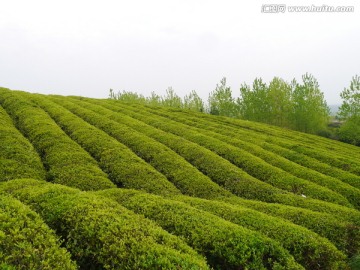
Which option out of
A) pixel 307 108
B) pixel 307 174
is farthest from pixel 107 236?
pixel 307 108

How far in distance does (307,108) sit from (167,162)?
2069 inches

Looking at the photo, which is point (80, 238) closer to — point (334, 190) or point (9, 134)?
point (9, 134)

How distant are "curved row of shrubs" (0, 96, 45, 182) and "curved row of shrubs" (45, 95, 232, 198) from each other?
23.8 feet

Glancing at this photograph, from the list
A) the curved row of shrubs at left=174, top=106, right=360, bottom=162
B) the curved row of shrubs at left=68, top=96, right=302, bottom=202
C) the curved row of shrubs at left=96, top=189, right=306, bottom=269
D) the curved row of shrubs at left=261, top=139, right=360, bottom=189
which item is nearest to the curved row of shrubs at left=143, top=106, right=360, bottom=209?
the curved row of shrubs at left=261, top=139, right=360, bottom=189

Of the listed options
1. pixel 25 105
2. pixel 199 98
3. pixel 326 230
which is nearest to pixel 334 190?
pixel 326 230

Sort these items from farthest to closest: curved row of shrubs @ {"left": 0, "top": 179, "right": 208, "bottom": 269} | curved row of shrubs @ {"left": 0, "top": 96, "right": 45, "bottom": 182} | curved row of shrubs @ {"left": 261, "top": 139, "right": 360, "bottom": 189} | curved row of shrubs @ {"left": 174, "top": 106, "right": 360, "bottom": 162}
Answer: curved row of shrubs @ {"left": 174, "top": 106, "right": 360, "bottom": 162}, curved row of shrubs @ {"left": 261, "top": 139, "right": 360, "bottom": 189}, curved row of shrubs @ {"left": 0, "top": 96, "right": 45, "bottom": 182}, curved row of shrubs @ {"left": 0, "top": 179, "right": 208, "bottom": 269}

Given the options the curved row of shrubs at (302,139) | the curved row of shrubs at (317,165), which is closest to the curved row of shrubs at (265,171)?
the curved row of shrubs at (317,165)

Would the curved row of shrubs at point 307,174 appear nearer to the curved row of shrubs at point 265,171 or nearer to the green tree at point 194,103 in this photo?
the curved row of shrubs at point 265,171

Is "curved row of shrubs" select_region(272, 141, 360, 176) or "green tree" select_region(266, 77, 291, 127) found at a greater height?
"green tree" select_region(266, 77, 291, 127)

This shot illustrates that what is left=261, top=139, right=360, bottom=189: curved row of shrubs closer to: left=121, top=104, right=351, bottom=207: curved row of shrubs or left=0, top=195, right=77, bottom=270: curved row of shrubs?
left=121, top=104, right=351, bottom=207: curved row of shrubs

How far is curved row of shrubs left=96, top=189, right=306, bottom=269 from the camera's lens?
10312 mm

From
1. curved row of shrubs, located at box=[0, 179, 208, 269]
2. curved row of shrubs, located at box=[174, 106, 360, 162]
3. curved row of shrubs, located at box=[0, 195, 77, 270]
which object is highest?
curved row of shrubs, located at box=[0, 195, 77, 270]

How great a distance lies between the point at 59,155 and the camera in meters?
19.8

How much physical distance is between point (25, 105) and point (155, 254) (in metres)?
28.8
